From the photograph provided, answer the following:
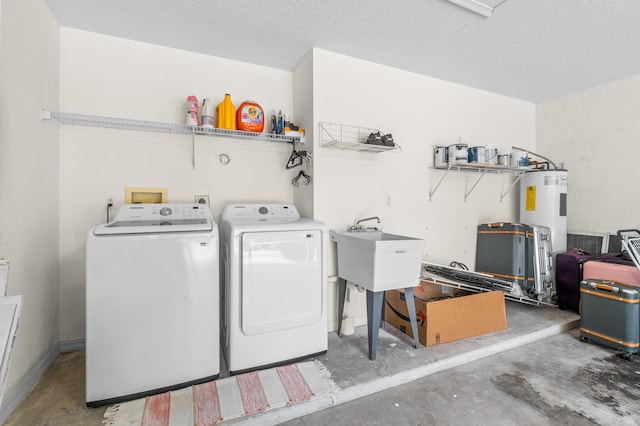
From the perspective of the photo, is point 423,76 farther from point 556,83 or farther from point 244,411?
point 244,411

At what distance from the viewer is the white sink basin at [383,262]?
2115mm

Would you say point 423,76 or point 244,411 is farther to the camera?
point 423,76

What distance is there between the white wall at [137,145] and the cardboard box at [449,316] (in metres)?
1.62

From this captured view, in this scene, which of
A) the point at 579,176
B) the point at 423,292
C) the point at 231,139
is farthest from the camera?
the point at 579,176

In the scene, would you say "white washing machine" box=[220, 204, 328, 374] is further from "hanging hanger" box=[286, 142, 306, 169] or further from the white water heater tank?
the white water heater tank

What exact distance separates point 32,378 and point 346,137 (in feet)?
9.35

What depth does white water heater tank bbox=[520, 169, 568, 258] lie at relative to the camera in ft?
11.2

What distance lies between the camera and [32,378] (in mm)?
1846

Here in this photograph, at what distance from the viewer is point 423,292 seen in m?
3.00

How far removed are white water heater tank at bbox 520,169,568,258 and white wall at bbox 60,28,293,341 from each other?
10.0 feet

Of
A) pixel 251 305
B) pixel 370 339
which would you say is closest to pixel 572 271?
pixel 370 339

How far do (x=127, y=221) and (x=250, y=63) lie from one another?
180 cm

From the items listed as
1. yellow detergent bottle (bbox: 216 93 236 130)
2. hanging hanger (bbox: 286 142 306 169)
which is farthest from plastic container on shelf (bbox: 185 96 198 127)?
hanging hanger (bbox: 286 142 306 169)

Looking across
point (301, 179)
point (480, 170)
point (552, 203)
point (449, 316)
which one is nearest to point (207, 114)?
point (301, 179)
